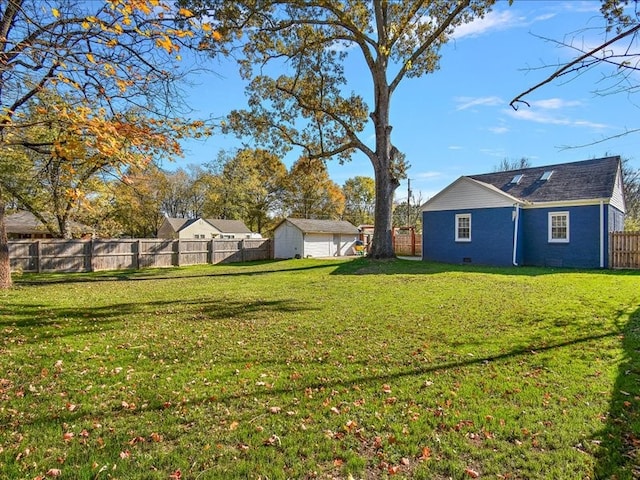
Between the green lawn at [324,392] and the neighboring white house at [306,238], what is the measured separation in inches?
783

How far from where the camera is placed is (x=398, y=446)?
2867 millimetres

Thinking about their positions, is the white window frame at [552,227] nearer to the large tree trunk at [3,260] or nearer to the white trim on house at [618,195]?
the white trim on house at [618,195]

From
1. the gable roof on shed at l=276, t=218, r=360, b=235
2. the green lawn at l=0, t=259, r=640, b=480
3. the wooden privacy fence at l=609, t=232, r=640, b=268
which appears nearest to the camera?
the green lawn at l=0, t=259, r=640, b=480

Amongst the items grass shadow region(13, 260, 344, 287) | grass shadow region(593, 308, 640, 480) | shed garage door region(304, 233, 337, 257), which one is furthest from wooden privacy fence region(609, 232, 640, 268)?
shed garage door region(304, 233, 337, 257)

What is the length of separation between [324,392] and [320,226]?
2598 cm

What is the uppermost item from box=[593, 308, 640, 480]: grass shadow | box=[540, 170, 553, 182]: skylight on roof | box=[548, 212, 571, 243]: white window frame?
box=[540, 170, 553, 182]: skylight on roof

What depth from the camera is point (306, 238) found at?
27922mm

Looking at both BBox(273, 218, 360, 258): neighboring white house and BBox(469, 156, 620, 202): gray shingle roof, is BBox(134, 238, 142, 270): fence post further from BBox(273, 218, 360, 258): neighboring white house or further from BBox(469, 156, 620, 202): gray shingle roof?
BBox(469, 156, 620, 202): gray shingle roof

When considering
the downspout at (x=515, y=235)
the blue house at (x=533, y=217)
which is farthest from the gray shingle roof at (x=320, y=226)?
the downspout at (x=515, y=235)

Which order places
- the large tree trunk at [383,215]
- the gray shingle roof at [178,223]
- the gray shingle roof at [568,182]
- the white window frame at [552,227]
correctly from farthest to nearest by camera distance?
the gray shingle roof at [178,223] → the large tree trunk at [383,215] → the white window frame at [552,227] → the gray shingle roof at [568,182]

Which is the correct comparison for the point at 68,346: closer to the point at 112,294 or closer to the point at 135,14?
the point at 135,14

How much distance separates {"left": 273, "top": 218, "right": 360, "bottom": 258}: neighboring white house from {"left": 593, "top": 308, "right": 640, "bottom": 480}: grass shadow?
23.9 meters

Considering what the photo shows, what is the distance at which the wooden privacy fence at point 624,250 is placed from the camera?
14.9 metres

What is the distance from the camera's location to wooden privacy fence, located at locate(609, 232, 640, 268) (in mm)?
14883
